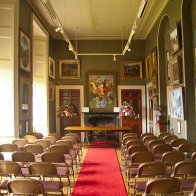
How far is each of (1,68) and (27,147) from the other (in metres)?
3.35

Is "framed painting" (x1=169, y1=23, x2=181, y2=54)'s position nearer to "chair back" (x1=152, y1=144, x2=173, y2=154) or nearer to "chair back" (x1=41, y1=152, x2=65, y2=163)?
"chair back" (x1=152, y1=144, x2=173, y2=154)

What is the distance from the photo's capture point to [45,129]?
14.2 metres

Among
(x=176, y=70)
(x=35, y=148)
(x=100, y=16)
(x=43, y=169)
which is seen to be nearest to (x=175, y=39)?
(x=176, y=70)

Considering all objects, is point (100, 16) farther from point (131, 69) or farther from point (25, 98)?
point (25, 98)

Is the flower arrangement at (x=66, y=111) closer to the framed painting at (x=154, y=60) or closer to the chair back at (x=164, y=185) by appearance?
the framed painting at (x=154, y=60)

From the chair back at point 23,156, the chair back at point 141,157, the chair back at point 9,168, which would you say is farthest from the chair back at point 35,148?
the chair back at point 141,157

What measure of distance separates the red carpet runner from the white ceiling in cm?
549

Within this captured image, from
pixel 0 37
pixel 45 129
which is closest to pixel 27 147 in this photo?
pixel 0 37

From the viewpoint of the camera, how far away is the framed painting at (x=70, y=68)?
55.3 feet

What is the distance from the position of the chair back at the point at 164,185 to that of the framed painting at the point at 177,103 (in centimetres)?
545

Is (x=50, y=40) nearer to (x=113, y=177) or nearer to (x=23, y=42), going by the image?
(x=23, y=42)

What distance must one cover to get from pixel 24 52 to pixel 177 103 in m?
5.53

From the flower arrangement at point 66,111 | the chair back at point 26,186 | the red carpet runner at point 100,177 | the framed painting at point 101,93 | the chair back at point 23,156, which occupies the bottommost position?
the red carpet runner at point 100,177

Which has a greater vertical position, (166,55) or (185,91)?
(166,55)
